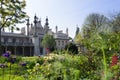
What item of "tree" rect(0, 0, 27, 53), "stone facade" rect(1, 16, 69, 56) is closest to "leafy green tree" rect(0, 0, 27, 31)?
"tree" rect(0, 0, 27, 53)

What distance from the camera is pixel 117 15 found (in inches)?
1919

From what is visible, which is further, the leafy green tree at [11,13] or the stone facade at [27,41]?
the stone facade at [27,41]

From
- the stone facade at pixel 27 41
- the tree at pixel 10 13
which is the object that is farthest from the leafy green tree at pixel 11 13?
the stone facade at pixel 27 41

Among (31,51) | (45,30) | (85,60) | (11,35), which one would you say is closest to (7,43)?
(11,35)

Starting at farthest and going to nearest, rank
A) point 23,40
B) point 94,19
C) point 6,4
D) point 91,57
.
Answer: point 23,40 → point 94,19 → point 6,4 → point 91,57

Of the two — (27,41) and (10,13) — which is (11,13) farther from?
(27,41)

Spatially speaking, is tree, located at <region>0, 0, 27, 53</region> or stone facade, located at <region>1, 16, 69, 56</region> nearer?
tree, located at <region>0, 0, 27, 53</region>

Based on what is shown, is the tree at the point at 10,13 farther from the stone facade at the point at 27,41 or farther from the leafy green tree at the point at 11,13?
the stone facade at the point at 27,41

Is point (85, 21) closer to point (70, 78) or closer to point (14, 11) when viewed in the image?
point (14, 11)

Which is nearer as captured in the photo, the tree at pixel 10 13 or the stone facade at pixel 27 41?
the tree at pixel 10 13

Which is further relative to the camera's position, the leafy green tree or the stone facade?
the stone facade

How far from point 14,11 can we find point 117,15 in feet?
80.7

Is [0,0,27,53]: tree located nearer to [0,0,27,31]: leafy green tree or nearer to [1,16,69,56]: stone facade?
[0,0,27,31]: leafy green tree

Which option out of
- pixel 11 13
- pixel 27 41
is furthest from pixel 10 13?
pixel 27 41
